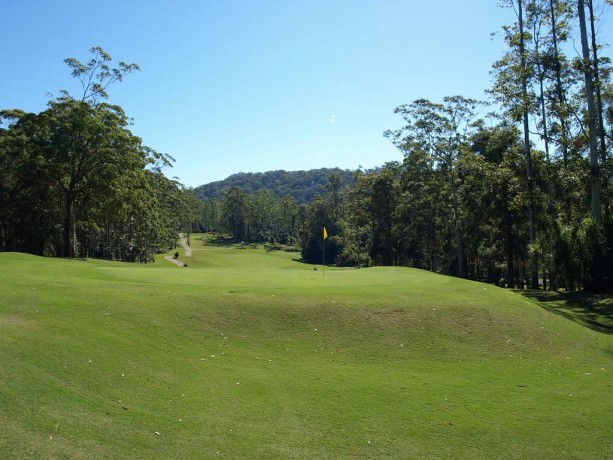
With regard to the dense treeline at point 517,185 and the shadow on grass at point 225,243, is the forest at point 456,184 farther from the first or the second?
the shadow on grass at point 225,243

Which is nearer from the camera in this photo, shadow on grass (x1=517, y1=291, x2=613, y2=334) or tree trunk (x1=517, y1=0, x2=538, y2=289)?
shadow on grass (x1=517, y1=291, x2=613, y2=334)

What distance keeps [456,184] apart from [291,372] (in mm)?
43983

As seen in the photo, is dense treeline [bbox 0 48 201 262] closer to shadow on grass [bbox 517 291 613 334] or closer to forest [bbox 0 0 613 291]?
forest [bbox 0 0 613 291]

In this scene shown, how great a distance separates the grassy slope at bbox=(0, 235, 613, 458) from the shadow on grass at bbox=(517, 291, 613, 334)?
273cm

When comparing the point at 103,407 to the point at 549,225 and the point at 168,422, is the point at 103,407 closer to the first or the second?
the point at 168,422

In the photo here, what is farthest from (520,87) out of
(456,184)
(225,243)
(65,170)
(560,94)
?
(225,243)

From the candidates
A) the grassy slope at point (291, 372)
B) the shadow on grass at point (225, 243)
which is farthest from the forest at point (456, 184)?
the shadow on grass at point (225, 243)

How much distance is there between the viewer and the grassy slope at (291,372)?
27.5 ft

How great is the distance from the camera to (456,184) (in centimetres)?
5200

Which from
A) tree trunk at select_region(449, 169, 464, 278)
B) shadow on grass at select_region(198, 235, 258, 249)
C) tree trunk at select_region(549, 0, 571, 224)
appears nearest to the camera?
tree trunk at select_region(549, 0, 571, 224)

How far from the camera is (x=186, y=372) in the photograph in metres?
11.3

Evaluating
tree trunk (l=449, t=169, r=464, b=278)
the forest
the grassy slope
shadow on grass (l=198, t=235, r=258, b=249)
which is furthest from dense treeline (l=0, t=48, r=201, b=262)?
shadow on grass (l=198, t=235, r=258, b=249)

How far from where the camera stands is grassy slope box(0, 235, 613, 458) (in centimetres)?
838

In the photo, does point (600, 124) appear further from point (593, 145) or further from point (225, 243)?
point (225, 243)
